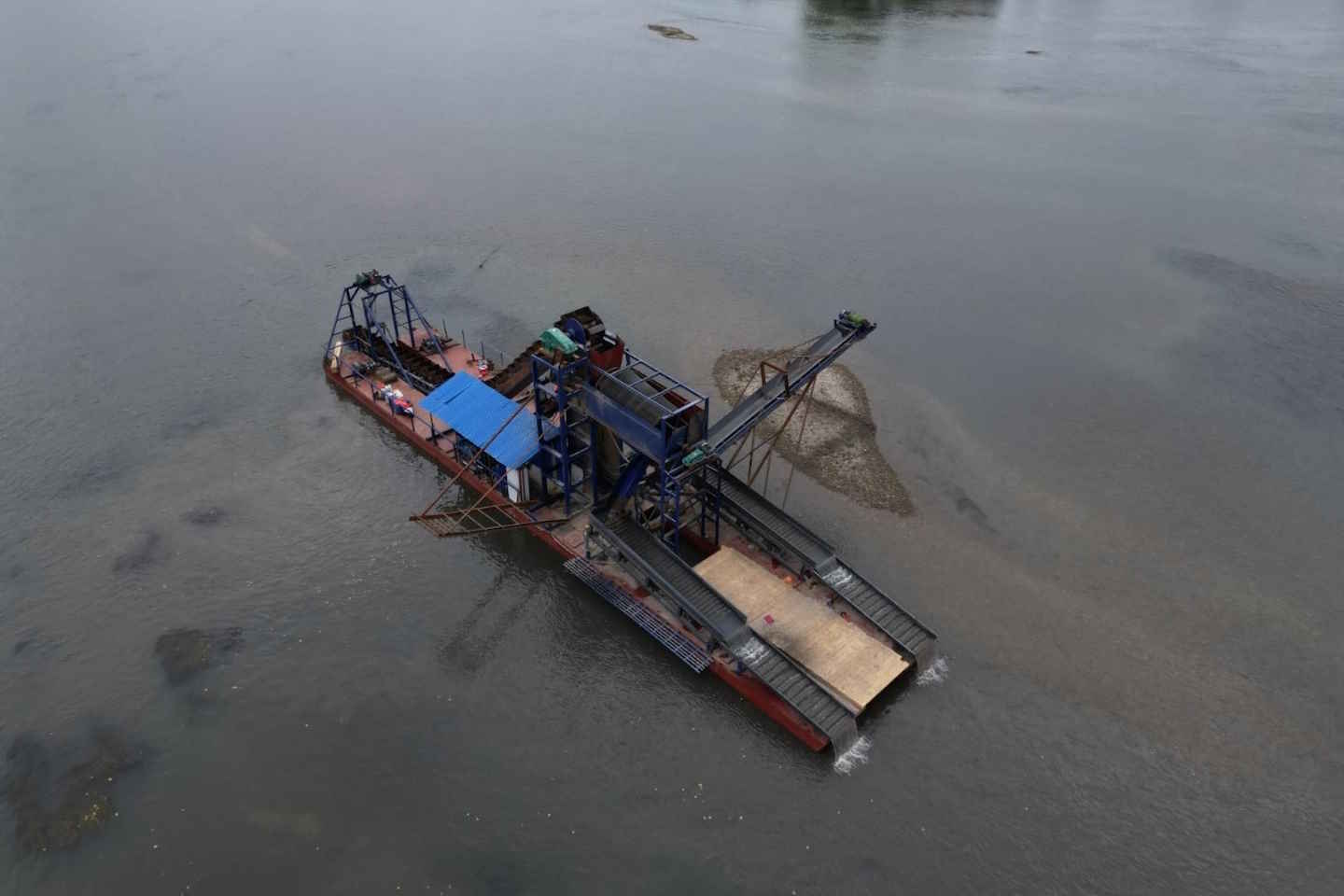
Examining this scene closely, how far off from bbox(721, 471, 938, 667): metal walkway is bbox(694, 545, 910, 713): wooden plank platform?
3.34 ft

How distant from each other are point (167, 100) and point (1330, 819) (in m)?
122

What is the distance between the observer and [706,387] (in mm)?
52906

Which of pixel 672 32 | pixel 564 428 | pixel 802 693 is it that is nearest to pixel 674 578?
pixel 802 693

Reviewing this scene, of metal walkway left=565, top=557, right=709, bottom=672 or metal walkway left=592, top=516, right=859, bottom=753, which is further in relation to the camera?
metal walkway left=565, top=557, right=709, bottom=672

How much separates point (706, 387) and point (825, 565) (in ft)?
61.9

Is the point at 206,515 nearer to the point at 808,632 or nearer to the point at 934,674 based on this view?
the point at 808,632

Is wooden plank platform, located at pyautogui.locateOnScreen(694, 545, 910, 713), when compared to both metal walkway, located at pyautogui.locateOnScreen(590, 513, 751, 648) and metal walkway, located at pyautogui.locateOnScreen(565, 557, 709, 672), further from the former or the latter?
metal walkway, located at pyautogui.locateOnScreen(565, 557, 709, 672)

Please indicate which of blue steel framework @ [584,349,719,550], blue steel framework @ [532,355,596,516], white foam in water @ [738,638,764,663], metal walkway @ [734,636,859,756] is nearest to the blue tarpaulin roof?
blue steel framework @ [532,355,596,516]

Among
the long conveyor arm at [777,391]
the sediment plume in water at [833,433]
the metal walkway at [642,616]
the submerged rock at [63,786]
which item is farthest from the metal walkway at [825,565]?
the submerged rock at [63,786]

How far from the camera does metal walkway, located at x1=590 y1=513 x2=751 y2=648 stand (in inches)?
1329

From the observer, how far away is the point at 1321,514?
44281 mm

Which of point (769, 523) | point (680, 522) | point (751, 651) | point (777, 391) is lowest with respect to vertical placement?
point (751, 651)

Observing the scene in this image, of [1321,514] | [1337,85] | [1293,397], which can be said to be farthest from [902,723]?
[1337,85]

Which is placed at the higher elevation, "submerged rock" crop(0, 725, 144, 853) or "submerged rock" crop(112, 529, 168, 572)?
"submerged rock" crop(112, 529, 168, 572)
